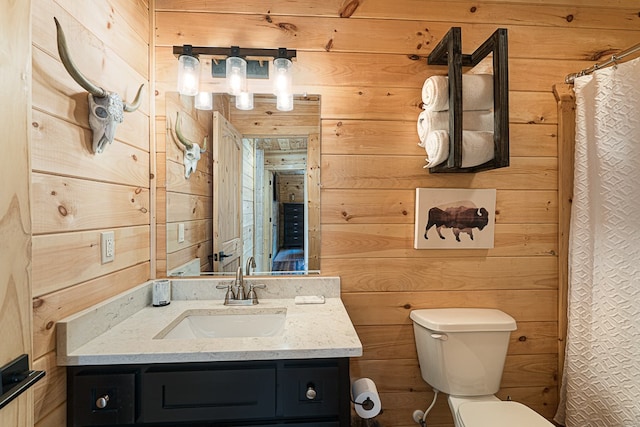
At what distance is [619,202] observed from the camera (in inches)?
54.0

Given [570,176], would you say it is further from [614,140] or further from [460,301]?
[460,301]

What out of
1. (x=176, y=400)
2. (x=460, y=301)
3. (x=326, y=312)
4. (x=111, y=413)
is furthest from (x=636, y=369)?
(x=111, y=413)

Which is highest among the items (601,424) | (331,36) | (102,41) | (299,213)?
(331,36)

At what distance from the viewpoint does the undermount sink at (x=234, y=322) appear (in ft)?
4.47

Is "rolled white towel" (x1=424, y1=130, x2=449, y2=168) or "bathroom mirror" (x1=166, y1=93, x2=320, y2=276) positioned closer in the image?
"rolled white towel" (x1=424, y1=130, x2=449, y2=168)

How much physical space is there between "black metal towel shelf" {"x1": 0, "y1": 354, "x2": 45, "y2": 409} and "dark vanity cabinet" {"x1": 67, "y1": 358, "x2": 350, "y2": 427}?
289 mm

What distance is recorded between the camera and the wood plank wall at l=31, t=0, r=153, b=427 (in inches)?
35.5

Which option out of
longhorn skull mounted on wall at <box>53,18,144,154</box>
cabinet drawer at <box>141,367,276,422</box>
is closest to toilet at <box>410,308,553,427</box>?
cabinet drawer at <box>141,367,276,422</box>

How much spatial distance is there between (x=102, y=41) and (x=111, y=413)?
1.28 meters

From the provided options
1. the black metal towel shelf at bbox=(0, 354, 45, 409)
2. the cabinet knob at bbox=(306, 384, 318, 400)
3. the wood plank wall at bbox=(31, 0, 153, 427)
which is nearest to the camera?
the black metal towel shelf at bbox=(0, 354, 45, 409)

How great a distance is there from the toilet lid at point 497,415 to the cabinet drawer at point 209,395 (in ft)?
2.62

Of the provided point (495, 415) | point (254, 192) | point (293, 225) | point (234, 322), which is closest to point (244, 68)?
point (254, 192)

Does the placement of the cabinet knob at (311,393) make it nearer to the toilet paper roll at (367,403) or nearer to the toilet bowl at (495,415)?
the toilet paper roll at (367,403)

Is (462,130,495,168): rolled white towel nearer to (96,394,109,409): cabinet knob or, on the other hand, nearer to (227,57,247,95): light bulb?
(227,57,247,95): light bulb
